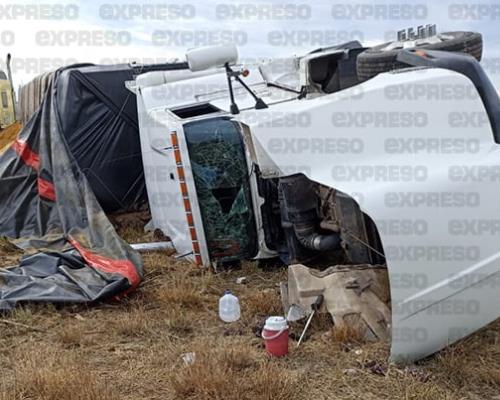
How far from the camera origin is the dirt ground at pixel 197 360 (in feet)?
10.5

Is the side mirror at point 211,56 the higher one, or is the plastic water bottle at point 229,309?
the side mirror at point 211,56

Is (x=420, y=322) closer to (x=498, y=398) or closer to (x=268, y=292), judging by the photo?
(x=498, y=398)

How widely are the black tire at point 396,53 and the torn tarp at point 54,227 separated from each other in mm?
2616

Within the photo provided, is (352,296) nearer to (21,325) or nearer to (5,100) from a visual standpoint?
(21,325)

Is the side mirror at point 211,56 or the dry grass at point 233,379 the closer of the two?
the dry grass at point 233,379

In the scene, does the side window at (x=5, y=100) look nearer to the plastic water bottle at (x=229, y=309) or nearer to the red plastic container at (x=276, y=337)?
the plastic water bottle at (x=229, y=309)

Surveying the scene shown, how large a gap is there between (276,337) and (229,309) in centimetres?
89

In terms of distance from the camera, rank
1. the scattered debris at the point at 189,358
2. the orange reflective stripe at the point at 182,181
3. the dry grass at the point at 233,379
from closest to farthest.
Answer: the dry grass at the point at 233,379 < the scattered debris at the point at 189,358 < the orange reflective stripe at the point at 182,181

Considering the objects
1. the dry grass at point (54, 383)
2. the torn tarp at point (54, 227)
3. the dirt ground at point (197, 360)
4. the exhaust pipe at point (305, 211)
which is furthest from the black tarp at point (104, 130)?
the dry grass at point (54, 383)

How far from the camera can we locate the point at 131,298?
5.07m

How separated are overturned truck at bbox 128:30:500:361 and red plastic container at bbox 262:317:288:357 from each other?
0.68 meters

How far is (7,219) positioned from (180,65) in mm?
3554

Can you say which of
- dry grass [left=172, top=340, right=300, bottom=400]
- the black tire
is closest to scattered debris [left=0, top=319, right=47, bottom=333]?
dry grass [left=172, top=340, right=300, bottom=400]

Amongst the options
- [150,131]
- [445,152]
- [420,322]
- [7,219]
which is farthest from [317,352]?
[7,219]
